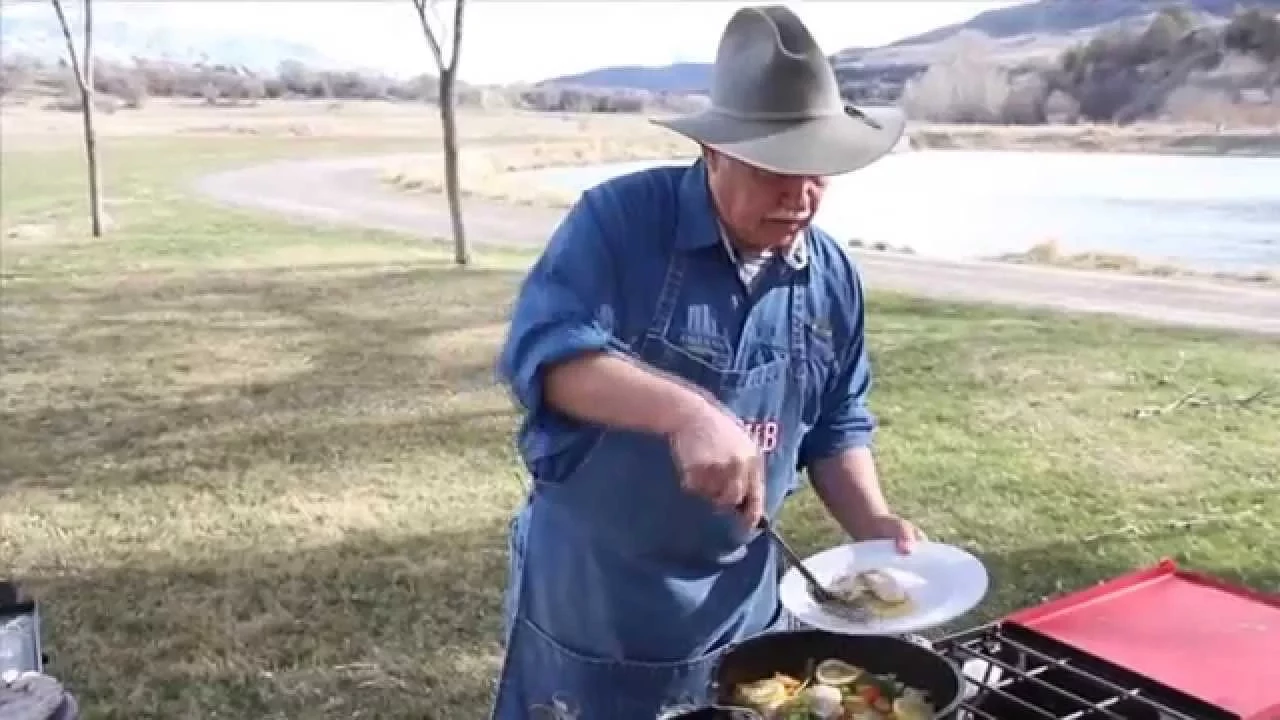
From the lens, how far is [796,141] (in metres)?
1.38

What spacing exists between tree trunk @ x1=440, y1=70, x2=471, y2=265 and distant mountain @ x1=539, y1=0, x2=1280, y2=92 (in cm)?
419

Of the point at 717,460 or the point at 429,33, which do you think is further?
the point at 429,33

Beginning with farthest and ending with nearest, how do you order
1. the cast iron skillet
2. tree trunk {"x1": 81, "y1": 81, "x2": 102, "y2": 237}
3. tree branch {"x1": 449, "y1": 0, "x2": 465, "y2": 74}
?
1. tree trunk {"x1": 81, "y1": 81, "x2": 102, "y2": 237}
2. tree branch {"x1": 449, "y1": 0, "x2": 465, "y2": 74}
3. the cast iron skillet

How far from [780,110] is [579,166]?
1184 centimetres

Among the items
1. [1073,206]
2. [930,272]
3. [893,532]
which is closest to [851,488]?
[893,532]

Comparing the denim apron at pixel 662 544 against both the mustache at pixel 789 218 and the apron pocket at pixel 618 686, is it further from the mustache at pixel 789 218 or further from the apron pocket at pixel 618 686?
the mustache at pixel 789 218

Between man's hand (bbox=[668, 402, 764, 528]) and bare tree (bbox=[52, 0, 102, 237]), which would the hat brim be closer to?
man's hand (bbox=[668, 402, 764, 528])

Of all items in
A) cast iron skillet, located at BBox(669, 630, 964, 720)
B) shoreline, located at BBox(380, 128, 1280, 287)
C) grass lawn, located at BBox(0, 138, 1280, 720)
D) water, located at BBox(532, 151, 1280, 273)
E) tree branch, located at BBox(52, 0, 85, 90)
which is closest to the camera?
cast iron skillet, located at BBox(669, 630, 964, 720)

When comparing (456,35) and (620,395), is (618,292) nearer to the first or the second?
(620,395)

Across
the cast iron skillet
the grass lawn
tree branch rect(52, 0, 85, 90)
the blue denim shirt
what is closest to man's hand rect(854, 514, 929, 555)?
the blue denim shirt

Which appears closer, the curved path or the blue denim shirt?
the blue denim shirt

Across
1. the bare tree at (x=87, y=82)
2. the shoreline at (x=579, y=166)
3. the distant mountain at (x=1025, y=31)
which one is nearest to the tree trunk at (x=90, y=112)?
the bare tree at (x=87, y=82)

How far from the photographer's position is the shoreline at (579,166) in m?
6.40

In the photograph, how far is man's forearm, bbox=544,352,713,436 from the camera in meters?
1.30
